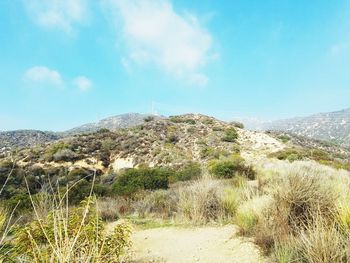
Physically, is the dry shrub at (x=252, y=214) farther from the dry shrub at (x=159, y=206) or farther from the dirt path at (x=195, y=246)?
the dry shrub at (x=159, y=206)

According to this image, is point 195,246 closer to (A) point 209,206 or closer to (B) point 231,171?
(A) point 209,206

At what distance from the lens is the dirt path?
21.7 feet

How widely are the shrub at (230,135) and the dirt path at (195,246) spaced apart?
121ft

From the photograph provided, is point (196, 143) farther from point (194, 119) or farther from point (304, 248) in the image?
point (304, 248)

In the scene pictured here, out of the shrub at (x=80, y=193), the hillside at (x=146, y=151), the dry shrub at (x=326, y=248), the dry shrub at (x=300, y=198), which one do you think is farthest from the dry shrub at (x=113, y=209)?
the hillside at (x=146, y=151)

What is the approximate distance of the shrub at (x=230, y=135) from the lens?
4600 centimetres

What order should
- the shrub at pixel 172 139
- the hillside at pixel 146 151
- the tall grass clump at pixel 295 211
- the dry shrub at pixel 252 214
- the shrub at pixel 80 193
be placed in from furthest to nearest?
the shrub at pixel 172 139
the hillside at pixel 146 151
the shrub at pixel 80 193
the dry shrub at pixel 252 214
the tall grass clump at pixel 295 211

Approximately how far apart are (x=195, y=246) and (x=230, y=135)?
41.0 metres

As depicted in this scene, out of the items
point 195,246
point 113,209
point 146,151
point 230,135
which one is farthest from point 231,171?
point 230,135

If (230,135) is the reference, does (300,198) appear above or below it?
below

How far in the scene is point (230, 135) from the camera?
157 feet

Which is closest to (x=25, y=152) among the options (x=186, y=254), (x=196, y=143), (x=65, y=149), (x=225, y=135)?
(x=65, y=149)

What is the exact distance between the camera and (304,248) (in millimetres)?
5262

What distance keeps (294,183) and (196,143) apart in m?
37.3
